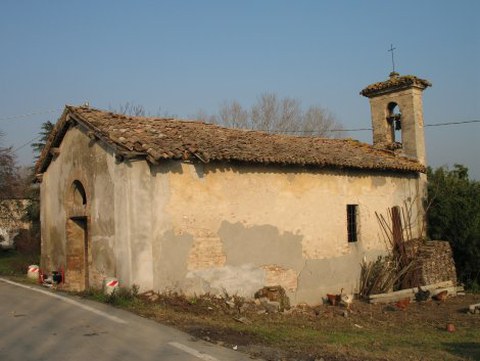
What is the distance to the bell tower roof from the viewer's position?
62.5 ft

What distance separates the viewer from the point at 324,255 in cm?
1499

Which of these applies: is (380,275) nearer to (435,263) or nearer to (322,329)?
(435,263)

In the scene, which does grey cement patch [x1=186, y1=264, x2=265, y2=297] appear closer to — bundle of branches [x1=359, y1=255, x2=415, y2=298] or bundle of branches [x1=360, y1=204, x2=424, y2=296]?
bundle of branches [x1=359, y1=255, x2=415, y2=298]

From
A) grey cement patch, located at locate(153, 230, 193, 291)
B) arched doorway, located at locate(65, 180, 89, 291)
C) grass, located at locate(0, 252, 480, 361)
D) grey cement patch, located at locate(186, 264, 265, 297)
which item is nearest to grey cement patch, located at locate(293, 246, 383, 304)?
grass, located at locate(0, 252, 480, 361)

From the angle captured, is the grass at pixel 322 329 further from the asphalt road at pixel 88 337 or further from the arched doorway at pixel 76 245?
the arched doorway at pixel 76 245

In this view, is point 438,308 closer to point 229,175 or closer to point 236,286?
point 236,286

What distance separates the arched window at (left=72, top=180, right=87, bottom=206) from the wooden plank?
8.87m

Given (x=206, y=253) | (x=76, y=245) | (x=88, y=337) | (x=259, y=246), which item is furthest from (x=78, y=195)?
(x=88, y=337)

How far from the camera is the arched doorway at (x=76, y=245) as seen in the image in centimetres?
1401

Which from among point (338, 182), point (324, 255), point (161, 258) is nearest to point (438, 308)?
point (324, 255)

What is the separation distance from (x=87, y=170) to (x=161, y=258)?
3.45m

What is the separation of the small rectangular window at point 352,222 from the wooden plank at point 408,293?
2.12 metres

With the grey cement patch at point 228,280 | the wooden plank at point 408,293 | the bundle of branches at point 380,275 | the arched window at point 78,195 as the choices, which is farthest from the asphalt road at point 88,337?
the bundle of branches at point 380,275

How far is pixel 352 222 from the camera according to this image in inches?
645
